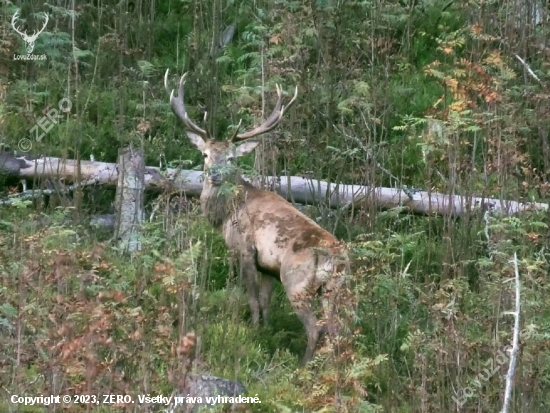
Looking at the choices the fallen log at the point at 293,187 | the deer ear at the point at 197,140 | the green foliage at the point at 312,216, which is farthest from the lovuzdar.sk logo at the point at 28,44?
the deer ear at the point at 197,140

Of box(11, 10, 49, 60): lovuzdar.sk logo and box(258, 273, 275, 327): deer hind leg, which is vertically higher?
box(11, 10, 49, 60): lovuzdar.sk logo

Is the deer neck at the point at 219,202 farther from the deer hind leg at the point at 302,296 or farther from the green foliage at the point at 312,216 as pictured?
the deer hind leg at the point at 302,296

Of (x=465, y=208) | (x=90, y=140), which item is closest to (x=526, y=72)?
(x=465, y=208)

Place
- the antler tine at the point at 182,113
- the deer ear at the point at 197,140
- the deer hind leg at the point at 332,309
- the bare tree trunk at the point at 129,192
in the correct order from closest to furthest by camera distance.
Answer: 1. the deer hind leg at the point at 332,309
2. the bare tree trunk at the point at 129,192
3. the antler tine at the point at 182,113
4. the deer ear at the point at 197,140

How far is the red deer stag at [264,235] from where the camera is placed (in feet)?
27.6

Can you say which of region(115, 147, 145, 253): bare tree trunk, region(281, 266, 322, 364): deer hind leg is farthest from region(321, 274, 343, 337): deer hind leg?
region(115, 147, 145, 253): bare tree trunk

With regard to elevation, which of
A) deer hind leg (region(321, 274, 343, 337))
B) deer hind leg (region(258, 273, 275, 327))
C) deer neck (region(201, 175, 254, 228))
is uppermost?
deer neck (region(201, 175, 254, 228))

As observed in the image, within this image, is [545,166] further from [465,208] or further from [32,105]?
[32,105]

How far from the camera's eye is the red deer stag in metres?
8.40

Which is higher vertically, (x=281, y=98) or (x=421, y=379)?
(x=281, y=98)

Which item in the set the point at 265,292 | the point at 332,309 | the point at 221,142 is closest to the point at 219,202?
the point at 221,142

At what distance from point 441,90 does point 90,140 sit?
409 cm

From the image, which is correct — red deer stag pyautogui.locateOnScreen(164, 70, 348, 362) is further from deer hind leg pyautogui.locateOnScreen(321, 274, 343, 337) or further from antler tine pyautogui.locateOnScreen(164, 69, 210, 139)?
deer hind leg pyautogui.locateOnScreen(321, 274, 343, 337)

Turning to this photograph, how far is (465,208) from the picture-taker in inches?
366
